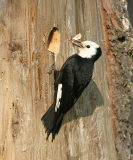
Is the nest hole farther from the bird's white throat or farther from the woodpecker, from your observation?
the bird's white throat

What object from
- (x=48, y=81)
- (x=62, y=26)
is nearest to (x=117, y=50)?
(x=62, y=26)

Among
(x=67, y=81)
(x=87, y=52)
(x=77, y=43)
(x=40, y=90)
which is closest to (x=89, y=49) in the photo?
(x=87, y=52)

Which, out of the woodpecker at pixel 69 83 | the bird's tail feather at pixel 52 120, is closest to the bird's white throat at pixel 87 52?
the woodpecker at pixel 69 83

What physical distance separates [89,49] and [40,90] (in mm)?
758

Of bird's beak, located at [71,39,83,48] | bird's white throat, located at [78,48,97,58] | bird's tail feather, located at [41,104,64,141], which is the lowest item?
bird's tail feather, located at [41,104,64,141]

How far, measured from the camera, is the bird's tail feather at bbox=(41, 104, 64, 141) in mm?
3088

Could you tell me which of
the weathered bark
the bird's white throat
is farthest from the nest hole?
the bird's white throat

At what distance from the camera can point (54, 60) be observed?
3.32 metres

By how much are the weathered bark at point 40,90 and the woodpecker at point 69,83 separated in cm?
8

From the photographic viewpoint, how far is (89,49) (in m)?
3.60

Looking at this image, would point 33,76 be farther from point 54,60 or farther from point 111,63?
point 111,63

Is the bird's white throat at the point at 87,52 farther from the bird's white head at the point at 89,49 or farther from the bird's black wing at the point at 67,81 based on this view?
the bird's black wing at the point at 67,81

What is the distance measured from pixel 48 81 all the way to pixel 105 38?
3.38 feet

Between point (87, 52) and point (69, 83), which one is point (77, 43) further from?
point (69, 83)
